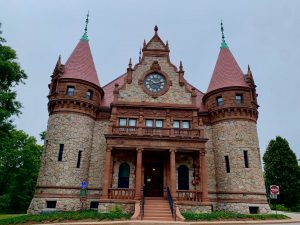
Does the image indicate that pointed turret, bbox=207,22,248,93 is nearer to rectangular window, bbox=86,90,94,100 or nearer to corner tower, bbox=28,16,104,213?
rectangular window, bbox=86,90,94,100

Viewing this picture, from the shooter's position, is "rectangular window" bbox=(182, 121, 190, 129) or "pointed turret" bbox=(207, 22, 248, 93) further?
"pointed turret" bbox=(207, 22, 248, 93)

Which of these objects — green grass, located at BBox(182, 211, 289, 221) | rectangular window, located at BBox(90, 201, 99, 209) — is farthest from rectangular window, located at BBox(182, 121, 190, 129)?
rectangular window, located at BBox(90, 201, 99, 209)

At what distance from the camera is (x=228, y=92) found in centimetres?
2333

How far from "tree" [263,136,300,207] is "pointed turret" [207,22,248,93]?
63.9 feet

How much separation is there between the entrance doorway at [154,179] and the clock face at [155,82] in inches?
281

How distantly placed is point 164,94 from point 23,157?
96.5 feet

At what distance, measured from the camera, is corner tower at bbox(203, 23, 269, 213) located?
20.2 m

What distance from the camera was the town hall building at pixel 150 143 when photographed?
757 inches

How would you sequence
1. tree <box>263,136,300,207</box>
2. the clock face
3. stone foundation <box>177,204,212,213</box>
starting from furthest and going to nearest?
tree <box>263,136,300,207</box>, the clock face, stone foundation <box>177,204,212,213</box>

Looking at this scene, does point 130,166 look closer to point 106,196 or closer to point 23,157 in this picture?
point 106,196

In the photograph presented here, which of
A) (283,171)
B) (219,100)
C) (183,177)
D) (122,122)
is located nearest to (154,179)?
(183,177)

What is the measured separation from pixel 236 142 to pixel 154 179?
8133mm

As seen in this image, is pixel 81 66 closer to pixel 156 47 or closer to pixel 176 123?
pixel 156 47

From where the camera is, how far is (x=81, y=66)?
78.3 ft
